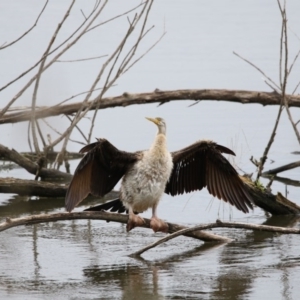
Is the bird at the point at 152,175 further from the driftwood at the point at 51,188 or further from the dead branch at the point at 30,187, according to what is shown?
the dead branch at the point at 30,187

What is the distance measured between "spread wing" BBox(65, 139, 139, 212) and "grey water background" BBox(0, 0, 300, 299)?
0.50 meters

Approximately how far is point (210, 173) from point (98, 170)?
0.93 meters

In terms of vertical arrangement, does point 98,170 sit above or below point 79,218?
above

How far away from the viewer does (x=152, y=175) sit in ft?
22.8

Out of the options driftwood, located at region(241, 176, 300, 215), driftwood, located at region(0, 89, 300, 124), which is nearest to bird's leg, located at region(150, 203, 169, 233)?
driftwood, located at region(241, 176, 300, 215)

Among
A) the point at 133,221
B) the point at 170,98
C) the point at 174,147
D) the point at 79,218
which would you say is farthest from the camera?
the point at 174,147

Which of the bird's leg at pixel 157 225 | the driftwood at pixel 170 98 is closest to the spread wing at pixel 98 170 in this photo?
the bird's leg at pixel 157 225

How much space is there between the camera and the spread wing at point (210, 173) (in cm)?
718

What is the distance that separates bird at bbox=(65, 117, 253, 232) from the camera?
22.0 ft

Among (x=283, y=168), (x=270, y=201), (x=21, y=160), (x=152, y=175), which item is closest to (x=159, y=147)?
(x=152, y=175)

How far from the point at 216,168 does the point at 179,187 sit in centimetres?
35

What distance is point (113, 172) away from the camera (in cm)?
701

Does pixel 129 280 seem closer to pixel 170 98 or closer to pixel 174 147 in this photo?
pixel 170 98

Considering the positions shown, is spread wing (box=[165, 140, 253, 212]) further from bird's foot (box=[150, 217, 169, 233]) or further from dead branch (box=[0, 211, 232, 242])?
bird's foot (box=[150, 217, 169, 233])
